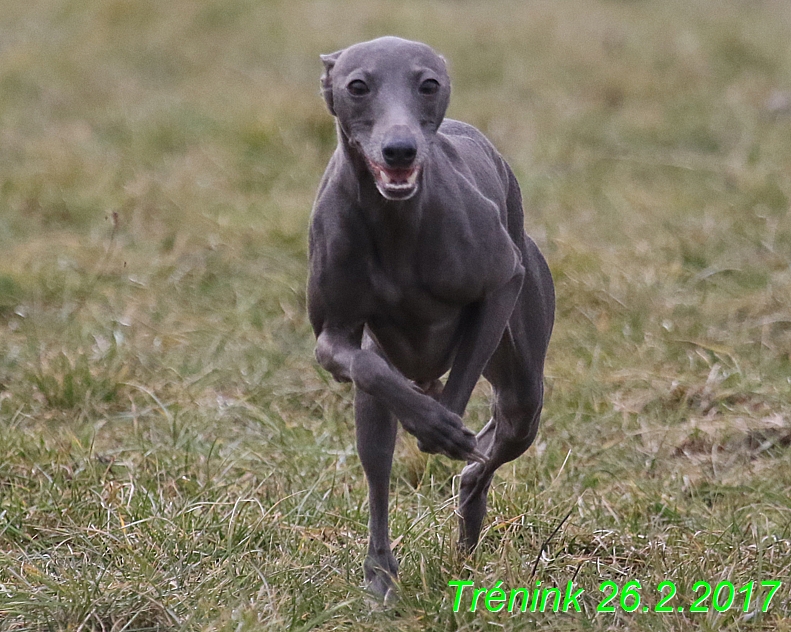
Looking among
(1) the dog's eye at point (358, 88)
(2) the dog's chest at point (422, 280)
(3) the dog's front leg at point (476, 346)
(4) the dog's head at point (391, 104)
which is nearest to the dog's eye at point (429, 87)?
(4) the dog's head at point (391, 104)

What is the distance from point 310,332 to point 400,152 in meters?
3.24

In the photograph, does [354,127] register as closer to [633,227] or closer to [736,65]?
[633,227]

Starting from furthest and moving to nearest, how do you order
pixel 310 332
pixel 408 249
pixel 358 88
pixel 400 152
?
pixel 310 332 < pixel 408 249 < pixel 358 88 < pixel 400 152

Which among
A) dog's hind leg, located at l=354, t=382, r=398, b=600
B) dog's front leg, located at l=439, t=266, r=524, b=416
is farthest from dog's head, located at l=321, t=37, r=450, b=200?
dog's hind leg, located at l=354, t=382, r=398, b=600

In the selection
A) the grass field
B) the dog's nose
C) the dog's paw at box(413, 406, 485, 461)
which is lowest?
the grass field

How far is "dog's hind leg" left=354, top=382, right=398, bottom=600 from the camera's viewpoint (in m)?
3.42

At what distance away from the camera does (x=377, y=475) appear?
3424mm

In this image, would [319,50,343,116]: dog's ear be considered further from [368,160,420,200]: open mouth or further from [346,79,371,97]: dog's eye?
[368,160,420,200]: open mouth

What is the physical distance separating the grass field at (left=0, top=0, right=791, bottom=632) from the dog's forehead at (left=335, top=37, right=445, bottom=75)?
4.21 feet

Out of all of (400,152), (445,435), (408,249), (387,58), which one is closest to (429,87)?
(387,58)

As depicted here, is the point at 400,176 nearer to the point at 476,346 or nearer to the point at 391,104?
the point at 391,104

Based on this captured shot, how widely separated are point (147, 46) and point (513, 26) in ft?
10.2

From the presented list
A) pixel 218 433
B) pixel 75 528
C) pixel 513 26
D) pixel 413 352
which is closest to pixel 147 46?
pixel 513 26

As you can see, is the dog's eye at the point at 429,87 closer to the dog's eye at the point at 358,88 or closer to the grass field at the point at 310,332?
the dog's eye at the point at 358,88
